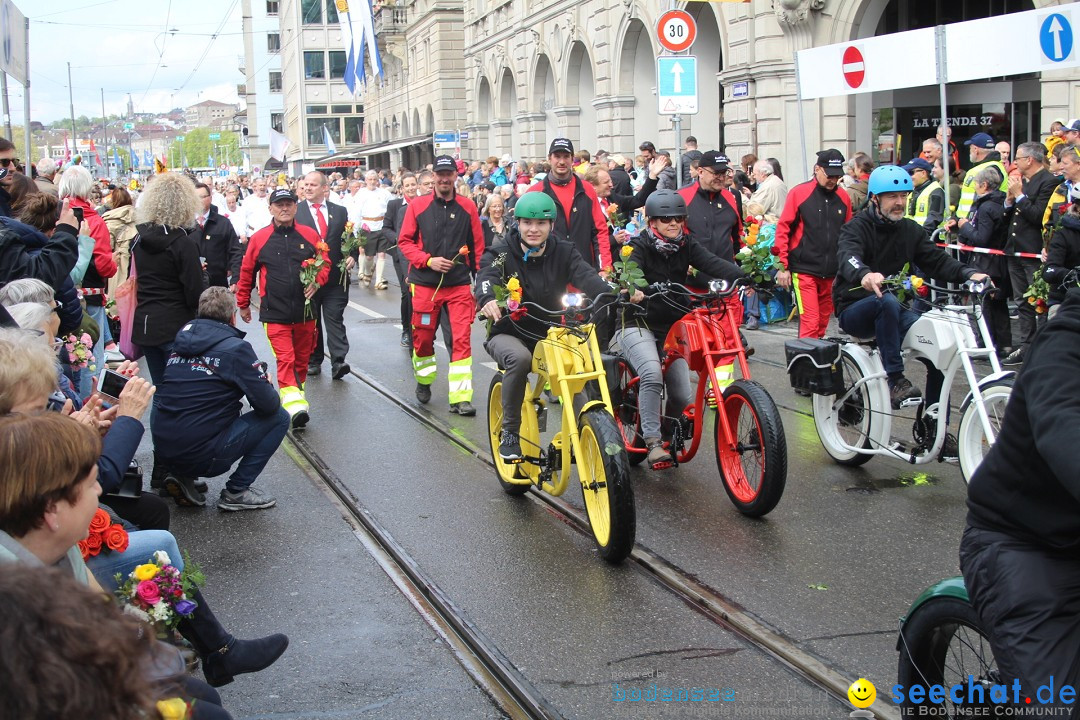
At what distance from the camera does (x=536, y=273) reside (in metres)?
7.29

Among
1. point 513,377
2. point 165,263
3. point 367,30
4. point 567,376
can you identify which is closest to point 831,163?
point 513,377

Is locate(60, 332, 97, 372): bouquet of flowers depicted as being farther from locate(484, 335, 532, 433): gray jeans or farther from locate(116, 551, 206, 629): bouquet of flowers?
locate(116, 551, 206, 629): bouquet of flowers

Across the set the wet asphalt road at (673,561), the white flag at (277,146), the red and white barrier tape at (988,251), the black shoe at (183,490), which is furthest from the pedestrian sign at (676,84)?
the white flag at (277,146)

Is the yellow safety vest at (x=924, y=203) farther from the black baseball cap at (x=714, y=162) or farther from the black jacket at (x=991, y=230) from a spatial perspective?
the black baseball cap at (x=714, y=162)

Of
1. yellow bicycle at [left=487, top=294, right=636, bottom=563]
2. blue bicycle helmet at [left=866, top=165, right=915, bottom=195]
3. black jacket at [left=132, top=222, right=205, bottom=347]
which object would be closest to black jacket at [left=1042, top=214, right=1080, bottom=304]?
blue bicycle helmet at [left=866, top=165, right=915, bottom=195]

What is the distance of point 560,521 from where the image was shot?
21.7 ft

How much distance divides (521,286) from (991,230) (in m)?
6.69

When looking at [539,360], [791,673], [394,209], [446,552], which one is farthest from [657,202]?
[394,209]

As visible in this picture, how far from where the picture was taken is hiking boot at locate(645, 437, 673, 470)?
7008 mm

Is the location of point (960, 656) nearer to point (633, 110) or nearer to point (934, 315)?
point (934, 315)

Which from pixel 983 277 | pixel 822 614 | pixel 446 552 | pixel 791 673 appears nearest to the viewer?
pixel 791 673

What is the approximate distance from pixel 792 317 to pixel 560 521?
8648 millimetres

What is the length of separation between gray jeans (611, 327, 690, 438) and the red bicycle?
7 cm

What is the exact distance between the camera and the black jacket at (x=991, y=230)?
465 inches
